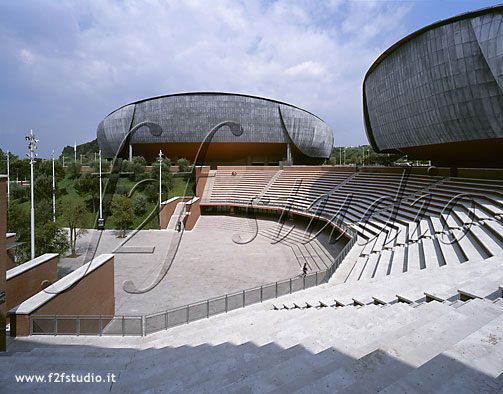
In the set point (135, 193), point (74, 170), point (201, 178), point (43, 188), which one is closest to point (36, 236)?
point (135, 193)

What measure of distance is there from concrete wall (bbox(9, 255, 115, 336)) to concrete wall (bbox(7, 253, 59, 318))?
191 centimetres

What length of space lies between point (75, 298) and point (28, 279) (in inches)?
107

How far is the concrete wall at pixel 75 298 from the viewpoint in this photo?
328 inches

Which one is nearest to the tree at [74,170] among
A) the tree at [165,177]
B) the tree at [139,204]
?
the tree at [165,177]

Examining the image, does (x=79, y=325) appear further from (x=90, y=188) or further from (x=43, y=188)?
(x=43, y=188)

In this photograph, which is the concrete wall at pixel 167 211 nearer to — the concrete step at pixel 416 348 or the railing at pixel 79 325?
the railing at pixel 79 325

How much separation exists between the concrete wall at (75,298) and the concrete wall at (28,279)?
1907 millimetres

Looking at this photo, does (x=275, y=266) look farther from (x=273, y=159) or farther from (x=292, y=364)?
(x=273, y=159)

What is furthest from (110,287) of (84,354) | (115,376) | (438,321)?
(438,321)

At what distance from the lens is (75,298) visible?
1025cm

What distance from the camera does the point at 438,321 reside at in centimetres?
502

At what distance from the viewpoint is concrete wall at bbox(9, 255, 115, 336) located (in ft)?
27.4

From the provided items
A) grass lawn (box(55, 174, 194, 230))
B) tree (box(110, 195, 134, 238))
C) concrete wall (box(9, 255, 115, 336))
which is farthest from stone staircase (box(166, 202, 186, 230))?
concrete wall (box(9, 255, 115, 336))

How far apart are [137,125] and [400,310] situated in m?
54.1
